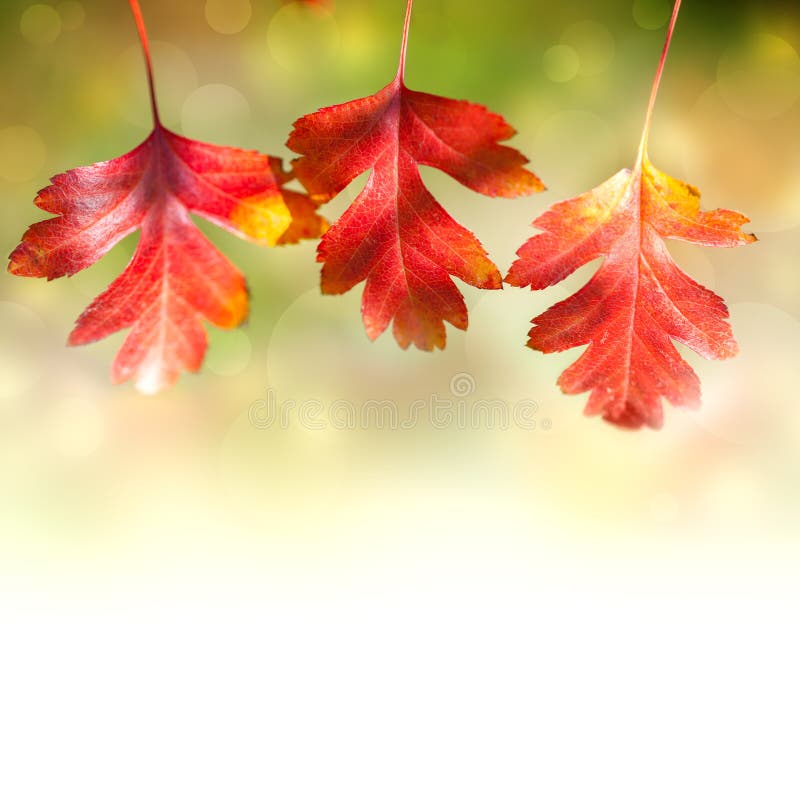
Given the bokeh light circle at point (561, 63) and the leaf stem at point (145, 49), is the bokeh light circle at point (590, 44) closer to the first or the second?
the bokeh light circle at point (561, 63)

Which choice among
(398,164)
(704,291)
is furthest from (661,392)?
(398,164)

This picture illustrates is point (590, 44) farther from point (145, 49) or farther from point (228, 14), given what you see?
point (145, 49)

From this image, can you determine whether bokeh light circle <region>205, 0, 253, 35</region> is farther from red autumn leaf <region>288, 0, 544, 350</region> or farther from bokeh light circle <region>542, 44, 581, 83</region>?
red autumn leaf <region>288, 0, 544, 350</region>

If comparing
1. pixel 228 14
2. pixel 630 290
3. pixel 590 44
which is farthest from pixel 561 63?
pixel 630 290

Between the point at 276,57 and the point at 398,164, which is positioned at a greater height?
the point at 276,57

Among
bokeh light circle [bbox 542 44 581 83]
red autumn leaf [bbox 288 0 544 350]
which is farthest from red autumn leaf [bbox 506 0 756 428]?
bokeh light circle [bbox 542 44 581 83]

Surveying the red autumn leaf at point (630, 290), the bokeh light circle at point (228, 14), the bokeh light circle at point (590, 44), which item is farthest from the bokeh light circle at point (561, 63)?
the red autumn leaf at point (630, 290)

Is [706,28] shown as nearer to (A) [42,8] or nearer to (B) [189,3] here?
(B) [189,3]
